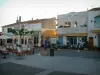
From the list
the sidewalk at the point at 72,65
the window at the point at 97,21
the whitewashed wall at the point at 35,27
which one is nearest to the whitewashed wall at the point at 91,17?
the window at the point at 97,21

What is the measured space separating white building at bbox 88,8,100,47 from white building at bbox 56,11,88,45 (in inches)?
40.4

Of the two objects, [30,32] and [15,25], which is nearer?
[30,32]

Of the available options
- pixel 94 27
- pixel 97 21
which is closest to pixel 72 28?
pixel 94 27

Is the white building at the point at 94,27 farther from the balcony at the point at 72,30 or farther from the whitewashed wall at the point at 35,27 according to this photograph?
the whitewashed wall at the point at 35,27

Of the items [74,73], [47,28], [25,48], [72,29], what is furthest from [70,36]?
[74,73]

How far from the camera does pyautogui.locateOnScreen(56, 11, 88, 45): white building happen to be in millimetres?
32625

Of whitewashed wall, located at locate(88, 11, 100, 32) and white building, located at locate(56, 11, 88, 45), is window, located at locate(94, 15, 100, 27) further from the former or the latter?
white building, located at locate(56, 11, 88, 45)

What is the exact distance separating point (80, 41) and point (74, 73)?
2210 centimetres

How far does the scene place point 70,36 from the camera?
3434 centimetres

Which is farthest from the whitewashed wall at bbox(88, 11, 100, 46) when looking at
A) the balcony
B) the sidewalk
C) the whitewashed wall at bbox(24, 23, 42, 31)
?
the sidewalk

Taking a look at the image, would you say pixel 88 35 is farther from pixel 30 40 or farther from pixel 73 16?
pixel 30 40

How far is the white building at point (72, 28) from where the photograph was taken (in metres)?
32.6

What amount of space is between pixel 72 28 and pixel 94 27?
14.6 feet

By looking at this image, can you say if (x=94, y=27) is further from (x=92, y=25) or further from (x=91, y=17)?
(x=91, y=17)
